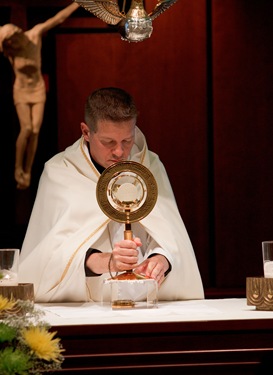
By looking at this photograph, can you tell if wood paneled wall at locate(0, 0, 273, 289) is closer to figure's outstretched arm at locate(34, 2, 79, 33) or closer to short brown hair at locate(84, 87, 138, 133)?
figure's outstretched arm at locate(34, 2, 79, 33)

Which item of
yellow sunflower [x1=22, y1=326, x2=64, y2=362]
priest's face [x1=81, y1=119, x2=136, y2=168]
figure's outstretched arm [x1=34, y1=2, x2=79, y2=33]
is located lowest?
yellow sunflower [x1=22, y1=326, x2=64, y2=362]

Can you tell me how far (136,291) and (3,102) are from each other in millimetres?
2387

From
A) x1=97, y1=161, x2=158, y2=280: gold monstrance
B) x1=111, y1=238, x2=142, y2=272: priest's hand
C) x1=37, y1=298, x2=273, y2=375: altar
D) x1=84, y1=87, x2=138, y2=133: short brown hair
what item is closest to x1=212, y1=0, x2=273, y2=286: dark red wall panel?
x1=84, y1=87, x2=138, y2=133: short brown hair

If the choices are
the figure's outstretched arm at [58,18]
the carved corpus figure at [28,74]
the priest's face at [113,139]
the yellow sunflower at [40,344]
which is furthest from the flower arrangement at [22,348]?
the figure's outstretched arm at [58,18]

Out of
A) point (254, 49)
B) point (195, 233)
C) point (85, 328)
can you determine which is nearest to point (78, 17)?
point (254, 49)

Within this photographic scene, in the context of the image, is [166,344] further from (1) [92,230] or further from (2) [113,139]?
(2) [113,139]

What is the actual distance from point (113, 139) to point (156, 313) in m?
0.91

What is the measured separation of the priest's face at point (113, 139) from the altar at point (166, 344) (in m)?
1.01

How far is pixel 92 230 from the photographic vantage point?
419 cm

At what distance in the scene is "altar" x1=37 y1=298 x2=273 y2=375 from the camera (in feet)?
10.9

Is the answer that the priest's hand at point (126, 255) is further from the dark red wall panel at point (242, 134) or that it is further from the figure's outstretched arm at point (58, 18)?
the figure's outstretched arm at point (58, 18)

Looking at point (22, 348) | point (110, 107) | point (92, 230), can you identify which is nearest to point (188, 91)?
point (110, 107)

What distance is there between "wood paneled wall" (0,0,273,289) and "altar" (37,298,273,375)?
279 cm

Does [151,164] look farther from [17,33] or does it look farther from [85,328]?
[17,33]
